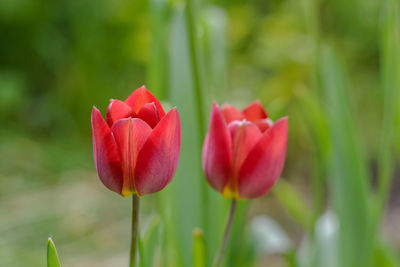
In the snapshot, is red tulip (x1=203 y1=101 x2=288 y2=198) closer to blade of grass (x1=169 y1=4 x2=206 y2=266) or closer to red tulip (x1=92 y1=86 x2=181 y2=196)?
red tulip (x1=92 y1=86 x2=181 y2=196)

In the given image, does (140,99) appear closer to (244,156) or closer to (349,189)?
(244,156)

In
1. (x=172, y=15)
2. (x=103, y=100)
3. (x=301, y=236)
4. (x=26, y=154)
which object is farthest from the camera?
(x=103, y=100)

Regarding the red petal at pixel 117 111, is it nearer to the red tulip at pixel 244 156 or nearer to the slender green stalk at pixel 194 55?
the red tulip at pixel 244 156

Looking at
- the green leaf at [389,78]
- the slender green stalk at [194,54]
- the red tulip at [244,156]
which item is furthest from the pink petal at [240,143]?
the green leaf at [389,78]

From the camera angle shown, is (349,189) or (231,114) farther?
(349,189)

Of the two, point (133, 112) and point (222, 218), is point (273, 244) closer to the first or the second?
point (222, 218)

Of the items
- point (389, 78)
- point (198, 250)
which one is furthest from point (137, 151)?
point (389, 78)

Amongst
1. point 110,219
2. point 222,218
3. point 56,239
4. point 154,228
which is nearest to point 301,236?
point 110,219
